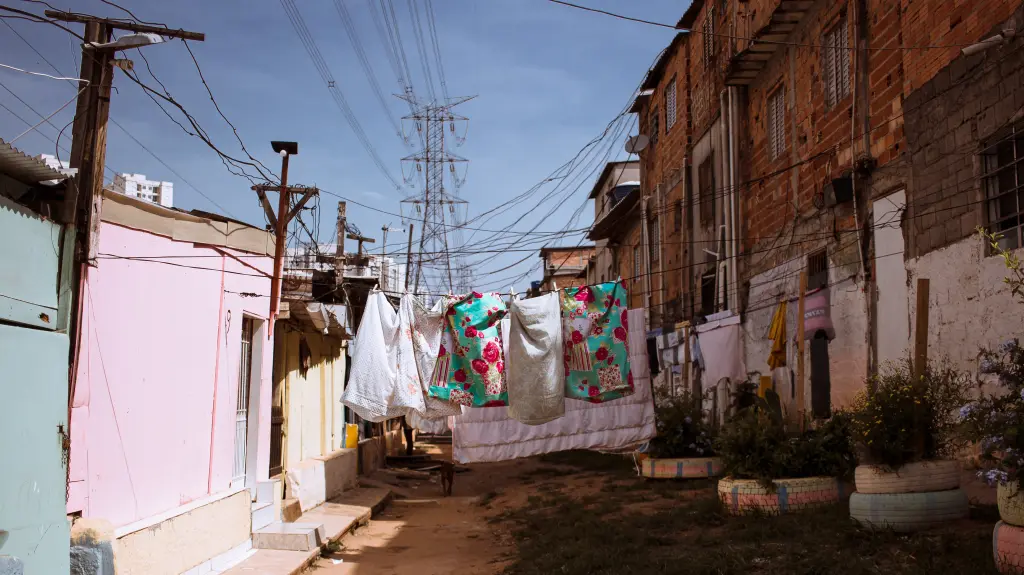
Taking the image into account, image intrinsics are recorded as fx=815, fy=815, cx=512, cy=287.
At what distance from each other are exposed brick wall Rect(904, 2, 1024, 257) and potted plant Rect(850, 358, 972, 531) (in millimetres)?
2016

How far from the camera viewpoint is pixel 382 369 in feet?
28.6

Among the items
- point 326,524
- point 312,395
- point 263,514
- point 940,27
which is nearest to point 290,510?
point 326,524

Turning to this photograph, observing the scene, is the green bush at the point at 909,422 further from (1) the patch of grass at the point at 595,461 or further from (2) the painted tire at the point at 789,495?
(1) the patch of grass at the point at 595,461

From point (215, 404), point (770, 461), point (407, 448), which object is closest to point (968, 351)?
point (770, 461)

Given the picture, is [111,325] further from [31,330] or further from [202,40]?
[202,40]

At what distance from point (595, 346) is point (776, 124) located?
6.21 metres

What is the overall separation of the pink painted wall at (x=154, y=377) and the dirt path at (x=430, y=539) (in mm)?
2156

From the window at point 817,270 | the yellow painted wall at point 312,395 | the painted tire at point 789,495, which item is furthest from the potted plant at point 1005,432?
the yellow painted wall at point 312,395

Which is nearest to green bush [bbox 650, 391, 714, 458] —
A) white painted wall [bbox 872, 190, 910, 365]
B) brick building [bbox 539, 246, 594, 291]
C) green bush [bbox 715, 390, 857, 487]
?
green bush [bbox 715, 390, 857, 487]

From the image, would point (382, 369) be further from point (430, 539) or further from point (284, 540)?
point (430, 539)

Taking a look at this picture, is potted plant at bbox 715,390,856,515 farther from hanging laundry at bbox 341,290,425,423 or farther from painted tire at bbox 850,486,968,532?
hanging laundry at bbox 341,290,425,423

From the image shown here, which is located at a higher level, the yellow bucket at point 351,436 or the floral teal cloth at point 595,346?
the floral teal cloth at point 595,346

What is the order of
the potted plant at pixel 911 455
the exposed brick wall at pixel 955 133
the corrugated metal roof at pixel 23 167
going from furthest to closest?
the exposed brick wall at pixel 955 133, the potted plant at pixel 911 455, the corrugated metal roof at pixel 23 167

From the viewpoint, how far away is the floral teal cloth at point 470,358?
910 centimetres
